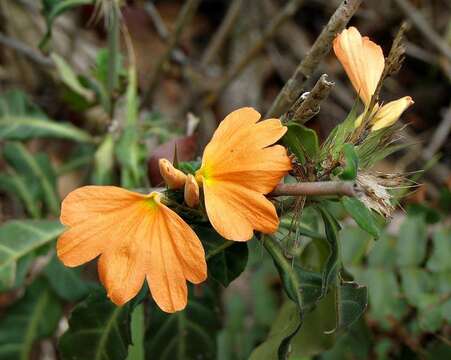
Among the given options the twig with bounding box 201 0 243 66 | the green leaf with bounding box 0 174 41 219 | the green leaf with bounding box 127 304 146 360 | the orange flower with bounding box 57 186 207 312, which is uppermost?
the orange flower with bounding box 57 186 207 312

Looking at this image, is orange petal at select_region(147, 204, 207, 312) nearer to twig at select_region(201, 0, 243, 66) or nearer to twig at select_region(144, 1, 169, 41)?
twig at select_region(201, 0, 243, 66)

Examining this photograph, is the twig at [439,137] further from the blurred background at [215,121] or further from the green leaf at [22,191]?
the green leaf at [22,191]

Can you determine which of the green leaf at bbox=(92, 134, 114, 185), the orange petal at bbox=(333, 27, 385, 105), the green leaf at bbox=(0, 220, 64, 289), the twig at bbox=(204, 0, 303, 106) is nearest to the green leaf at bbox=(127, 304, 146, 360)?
the green leaf at bbox=(0, 220, 64, 289)

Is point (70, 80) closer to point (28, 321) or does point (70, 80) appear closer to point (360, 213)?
point (28, 321)

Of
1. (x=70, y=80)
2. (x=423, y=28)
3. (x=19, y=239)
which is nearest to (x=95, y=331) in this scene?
(x=19, y=239)

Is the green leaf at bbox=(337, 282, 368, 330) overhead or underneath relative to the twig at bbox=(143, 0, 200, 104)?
overhead

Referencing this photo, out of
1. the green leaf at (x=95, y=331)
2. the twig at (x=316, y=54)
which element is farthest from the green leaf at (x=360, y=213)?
the green leaf at (x=95, y=331)
